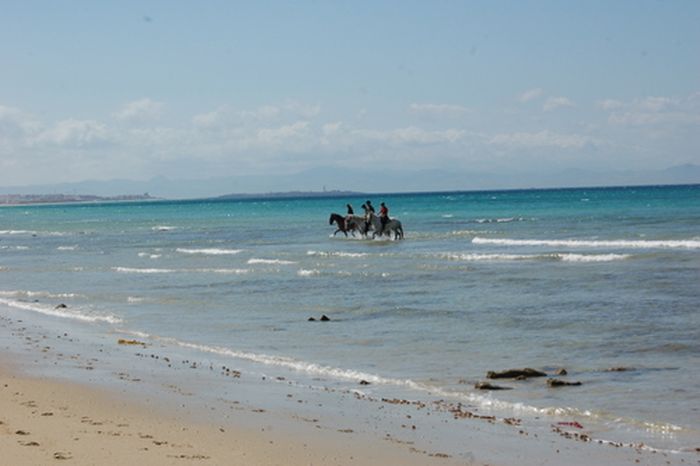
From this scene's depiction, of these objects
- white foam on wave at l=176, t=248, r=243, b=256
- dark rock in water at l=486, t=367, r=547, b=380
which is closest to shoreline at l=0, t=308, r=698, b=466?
dark rock in water at l=486, t=367, r=547, b=380

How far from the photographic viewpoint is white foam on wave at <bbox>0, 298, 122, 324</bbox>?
18.9m

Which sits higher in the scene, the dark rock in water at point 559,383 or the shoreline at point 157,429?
the shoreline at point 157,429

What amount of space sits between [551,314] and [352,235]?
2951 centimetres

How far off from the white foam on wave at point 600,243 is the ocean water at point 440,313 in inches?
4.8

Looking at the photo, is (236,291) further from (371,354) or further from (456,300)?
(371,354)

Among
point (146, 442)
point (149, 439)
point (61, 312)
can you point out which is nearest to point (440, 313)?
point (61, 312)

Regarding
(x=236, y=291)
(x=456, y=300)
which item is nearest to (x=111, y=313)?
(x=236, y=291)

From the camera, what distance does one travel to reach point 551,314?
672 inches

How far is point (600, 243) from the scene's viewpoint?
35594 millimetres

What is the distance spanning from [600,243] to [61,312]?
858 inches

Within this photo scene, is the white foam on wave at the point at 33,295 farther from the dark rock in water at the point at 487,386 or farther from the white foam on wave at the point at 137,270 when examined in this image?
the dark rock in water at the point at 487,386

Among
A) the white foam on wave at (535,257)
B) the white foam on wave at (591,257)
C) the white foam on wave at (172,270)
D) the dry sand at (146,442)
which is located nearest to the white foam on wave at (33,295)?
the white foam on wave at (172,270)

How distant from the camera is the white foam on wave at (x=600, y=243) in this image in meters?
32.7

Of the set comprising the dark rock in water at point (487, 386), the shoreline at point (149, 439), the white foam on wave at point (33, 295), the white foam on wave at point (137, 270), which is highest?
the shoreline at point (149, 439)
